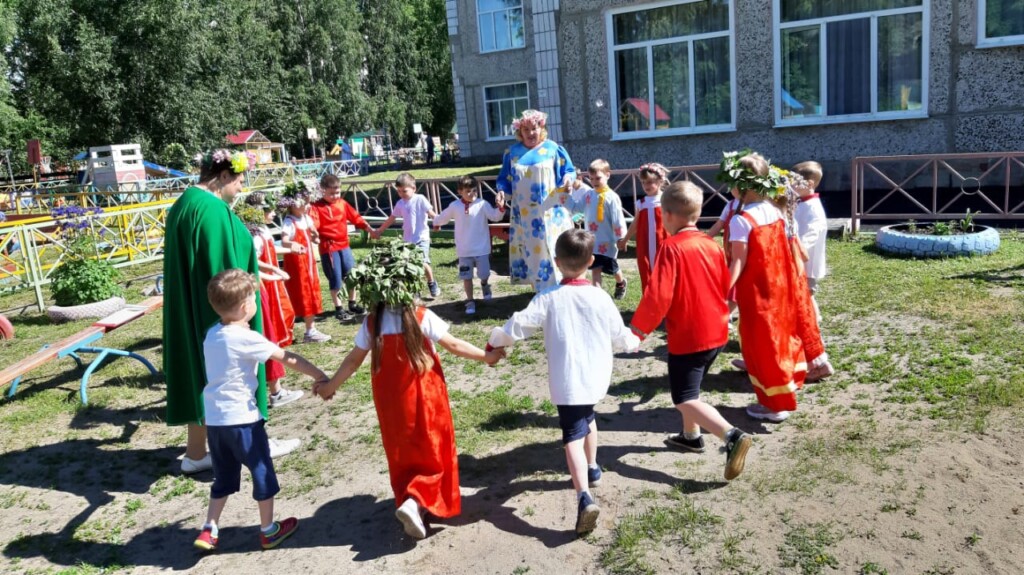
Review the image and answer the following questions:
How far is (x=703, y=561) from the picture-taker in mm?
3275

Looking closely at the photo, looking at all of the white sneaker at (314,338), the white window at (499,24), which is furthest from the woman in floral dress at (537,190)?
the white window at (499,24)

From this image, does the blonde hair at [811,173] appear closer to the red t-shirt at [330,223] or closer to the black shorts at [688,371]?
the black shorts at [688,371]

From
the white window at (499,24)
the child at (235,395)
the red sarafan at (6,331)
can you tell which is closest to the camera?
the child at (235,395)

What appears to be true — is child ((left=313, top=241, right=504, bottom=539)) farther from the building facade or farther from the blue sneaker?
the building facade

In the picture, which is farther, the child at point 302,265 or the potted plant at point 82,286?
the potted plant at point 82,286

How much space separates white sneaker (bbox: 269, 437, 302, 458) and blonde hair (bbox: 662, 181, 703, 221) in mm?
2889

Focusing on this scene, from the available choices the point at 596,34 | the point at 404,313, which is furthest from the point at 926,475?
the point at 596,34

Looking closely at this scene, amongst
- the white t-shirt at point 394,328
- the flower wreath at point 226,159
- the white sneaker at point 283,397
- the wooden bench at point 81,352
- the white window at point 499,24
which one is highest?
the white window at point 499,24

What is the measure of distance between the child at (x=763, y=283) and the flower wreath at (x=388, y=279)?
6.18 ft

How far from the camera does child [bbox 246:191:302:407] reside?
223 inches

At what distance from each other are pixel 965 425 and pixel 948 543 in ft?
4.29

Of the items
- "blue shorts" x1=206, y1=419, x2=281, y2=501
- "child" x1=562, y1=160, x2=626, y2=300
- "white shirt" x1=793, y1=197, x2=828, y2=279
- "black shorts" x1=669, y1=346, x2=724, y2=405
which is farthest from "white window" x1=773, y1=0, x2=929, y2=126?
"blue shorts" x1=206, y1=419, x2=281, y2=501

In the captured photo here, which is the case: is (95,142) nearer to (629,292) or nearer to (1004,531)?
(629,292)

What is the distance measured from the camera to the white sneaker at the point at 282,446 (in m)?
4.92
